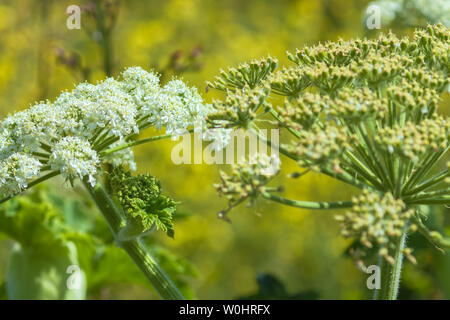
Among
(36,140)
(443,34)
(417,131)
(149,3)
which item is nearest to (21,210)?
Answer: (36,140)

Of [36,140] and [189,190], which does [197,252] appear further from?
[36,140]

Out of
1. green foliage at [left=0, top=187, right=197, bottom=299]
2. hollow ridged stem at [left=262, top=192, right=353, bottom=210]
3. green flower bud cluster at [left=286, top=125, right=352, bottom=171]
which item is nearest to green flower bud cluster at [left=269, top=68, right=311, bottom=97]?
green flower bud cluster at [left=286, top=125, right=352, bottom=171]

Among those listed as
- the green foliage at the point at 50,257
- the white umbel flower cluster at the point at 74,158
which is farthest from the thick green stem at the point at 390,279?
the green foliage at the point at 50,257

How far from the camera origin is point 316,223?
19.9 ft

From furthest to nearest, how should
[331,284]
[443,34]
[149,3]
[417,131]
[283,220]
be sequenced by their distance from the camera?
[149,3] < [283,220] < [331,284] < [443,34] < [417,131]

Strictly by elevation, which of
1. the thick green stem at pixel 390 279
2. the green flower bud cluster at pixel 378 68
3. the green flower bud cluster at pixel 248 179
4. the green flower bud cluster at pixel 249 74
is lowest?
the thick green stem at pixel 390 279

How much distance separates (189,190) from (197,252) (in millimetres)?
716

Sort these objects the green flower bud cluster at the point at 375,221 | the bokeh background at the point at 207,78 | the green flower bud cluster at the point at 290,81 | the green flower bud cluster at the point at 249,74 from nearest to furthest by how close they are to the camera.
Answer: the green flower bud cluster at the point at 375,221, the green flower bud cluster at the point at 290,81, the green flower bud cluster at the point at 249,74, the bokeh background at the point at 207,78

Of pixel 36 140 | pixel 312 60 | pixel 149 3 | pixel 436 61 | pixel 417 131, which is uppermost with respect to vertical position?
pixel 149 3

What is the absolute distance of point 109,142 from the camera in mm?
2232

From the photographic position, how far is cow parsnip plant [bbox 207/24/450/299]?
1.74 meters

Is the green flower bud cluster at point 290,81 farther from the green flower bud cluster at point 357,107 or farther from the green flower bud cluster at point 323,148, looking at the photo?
the green flower bud cluster at point 323,148

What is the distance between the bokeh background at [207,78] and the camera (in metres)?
4.60

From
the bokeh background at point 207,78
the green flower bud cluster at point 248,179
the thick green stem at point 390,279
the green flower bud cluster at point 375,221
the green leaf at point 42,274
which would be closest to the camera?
the green flower bud cluster at point 375,221
